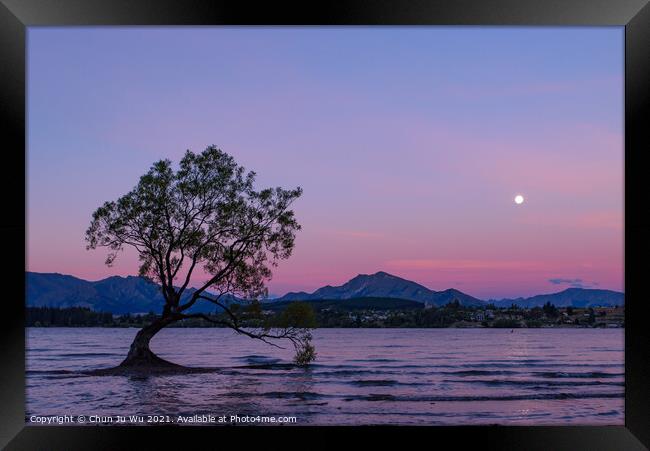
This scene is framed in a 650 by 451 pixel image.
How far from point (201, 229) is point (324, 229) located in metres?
16.3

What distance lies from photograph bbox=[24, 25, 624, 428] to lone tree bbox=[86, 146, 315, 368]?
0.14ft

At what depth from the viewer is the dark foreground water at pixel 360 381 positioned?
15.5 m

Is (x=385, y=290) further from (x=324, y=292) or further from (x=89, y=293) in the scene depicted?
(x=89, y=293)

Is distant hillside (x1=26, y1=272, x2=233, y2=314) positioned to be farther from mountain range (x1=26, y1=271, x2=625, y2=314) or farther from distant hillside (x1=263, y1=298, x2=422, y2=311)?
distant hillside (x1=263, y1=298, x2=422, y2=311)

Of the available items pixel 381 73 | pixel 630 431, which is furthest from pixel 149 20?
pixel 381 73

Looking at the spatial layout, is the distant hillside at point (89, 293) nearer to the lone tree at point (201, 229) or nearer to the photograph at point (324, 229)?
the photograph at point (324, 229)

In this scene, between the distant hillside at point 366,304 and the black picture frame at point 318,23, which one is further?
the distant hillside at point 366,304

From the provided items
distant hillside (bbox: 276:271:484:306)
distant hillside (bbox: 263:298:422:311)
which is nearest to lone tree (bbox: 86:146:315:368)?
distant hillside (bbox: 276:271:484:306)

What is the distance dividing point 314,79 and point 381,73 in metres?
31.3

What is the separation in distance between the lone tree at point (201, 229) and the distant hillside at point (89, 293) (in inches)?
416

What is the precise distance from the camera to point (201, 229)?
536 inches

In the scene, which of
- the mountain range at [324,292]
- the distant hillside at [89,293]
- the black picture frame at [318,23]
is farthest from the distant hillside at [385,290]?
the black picture frame at [318,23]

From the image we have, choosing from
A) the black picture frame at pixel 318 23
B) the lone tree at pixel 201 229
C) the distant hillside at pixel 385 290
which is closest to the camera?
the black picture frame at pixel 318 23

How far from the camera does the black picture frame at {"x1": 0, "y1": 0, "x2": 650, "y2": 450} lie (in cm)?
602
